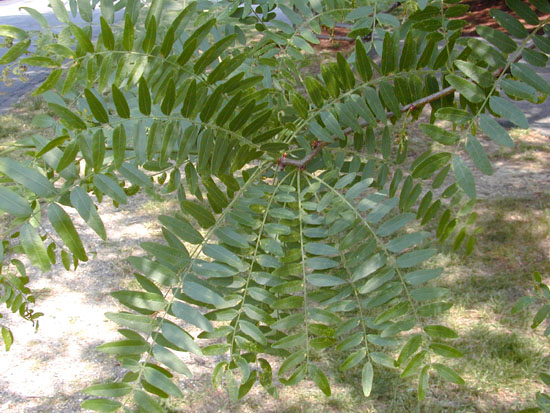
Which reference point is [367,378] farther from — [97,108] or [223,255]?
[97,108]

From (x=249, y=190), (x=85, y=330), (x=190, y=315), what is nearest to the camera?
(x=190, y=315)

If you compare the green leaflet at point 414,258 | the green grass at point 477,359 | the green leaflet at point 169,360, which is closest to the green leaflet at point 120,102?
the green leaflet at point 169,360

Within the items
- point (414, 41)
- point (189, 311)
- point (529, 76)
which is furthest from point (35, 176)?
point (529, 76)

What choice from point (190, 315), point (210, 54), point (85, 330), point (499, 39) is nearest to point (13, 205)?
point (190, 315)

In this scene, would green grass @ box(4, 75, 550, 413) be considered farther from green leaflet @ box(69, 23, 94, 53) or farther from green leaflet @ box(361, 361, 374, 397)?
green leaflet @ box(69, 23, 94, 53)

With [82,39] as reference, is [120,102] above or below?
below

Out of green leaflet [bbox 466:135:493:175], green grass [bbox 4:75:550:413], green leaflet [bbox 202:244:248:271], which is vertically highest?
green leaflet [bbox 466:135:493:175]

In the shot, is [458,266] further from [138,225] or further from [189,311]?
[189,311]

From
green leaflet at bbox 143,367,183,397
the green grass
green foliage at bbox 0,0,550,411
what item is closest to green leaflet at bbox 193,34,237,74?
green foliage at bbox 0,0,550,411

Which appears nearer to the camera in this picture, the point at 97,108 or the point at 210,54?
the point at 97,108

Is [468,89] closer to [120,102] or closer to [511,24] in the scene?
[511,24]

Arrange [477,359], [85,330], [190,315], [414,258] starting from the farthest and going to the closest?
[85,330] → [477,359] → [414,258] → [190,315]

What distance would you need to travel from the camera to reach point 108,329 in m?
3.06

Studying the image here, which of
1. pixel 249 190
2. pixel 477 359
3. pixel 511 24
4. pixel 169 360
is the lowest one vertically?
pixel 477 359
